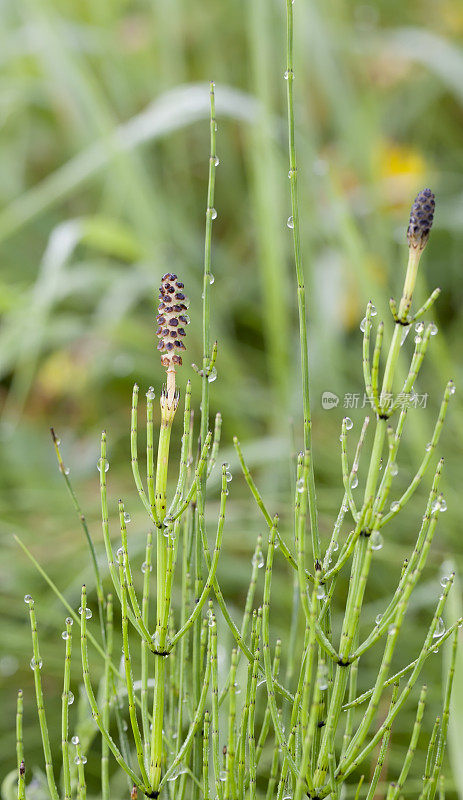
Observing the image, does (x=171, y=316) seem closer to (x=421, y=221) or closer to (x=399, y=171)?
(x=421, y=221)

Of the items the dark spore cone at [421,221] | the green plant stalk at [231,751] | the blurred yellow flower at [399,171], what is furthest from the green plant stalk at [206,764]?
the blurred yellow flower at [399,171]

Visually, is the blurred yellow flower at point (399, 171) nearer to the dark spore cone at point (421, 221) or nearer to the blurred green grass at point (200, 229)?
the blurred green grass at point (200, 229)

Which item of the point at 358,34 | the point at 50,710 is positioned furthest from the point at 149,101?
the point at 50,710

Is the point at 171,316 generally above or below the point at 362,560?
above

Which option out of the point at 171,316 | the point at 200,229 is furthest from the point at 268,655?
the point at 200,229

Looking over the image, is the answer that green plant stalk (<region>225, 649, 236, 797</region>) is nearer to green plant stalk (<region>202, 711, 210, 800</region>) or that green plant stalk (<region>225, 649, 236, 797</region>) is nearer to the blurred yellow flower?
green plant stalk (<region>202, 711, 210, 800</region>)

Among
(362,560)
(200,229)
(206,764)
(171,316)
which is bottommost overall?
(206,764)

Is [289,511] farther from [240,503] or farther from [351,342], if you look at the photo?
[351,342]
